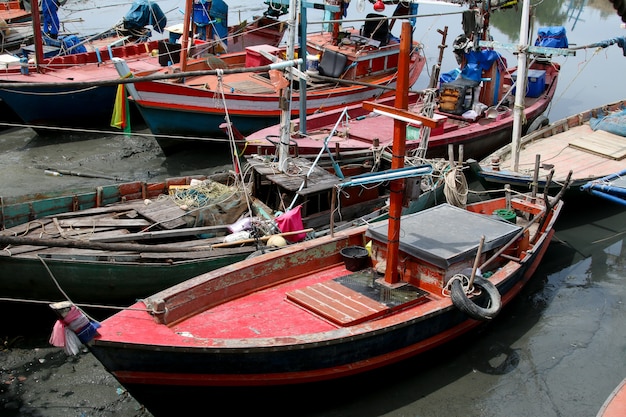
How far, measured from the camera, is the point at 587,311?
10.3 meters

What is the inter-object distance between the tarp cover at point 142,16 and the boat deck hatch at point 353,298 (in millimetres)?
17871

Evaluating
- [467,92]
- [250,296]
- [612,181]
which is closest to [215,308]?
[250,296]

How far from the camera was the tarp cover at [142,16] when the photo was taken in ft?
76.2

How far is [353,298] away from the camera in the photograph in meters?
8.16

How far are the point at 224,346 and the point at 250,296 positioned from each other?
1.68 m

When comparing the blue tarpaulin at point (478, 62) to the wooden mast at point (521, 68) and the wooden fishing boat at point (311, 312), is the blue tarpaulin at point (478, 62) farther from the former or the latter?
the wooden fishing boat at point (311, 312)

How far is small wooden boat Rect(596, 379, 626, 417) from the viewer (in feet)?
19.9

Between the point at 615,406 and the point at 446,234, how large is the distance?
323 cm

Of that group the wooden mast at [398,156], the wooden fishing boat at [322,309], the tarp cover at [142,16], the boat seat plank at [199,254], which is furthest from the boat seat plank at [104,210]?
the tarp cover at [142,16]

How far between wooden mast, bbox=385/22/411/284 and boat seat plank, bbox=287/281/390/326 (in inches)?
24.2

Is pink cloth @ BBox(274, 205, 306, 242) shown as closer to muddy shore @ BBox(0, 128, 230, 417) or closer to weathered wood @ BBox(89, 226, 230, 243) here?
weathered wood @ BBox(89, 226, 230, 243)

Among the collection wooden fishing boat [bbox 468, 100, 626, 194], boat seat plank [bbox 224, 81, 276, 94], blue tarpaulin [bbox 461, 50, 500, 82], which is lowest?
wooden fishing boat [bbox 468, 100, 626, 194]

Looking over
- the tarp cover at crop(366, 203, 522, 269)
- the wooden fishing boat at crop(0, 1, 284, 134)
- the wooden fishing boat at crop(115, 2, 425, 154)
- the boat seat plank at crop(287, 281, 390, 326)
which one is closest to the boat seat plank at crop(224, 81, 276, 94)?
the wooden fishing boat at crop(115, 2, 425, 154)

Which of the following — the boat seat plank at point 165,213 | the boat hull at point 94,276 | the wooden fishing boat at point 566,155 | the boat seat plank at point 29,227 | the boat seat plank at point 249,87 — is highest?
the boat seat plank at point 249,87
